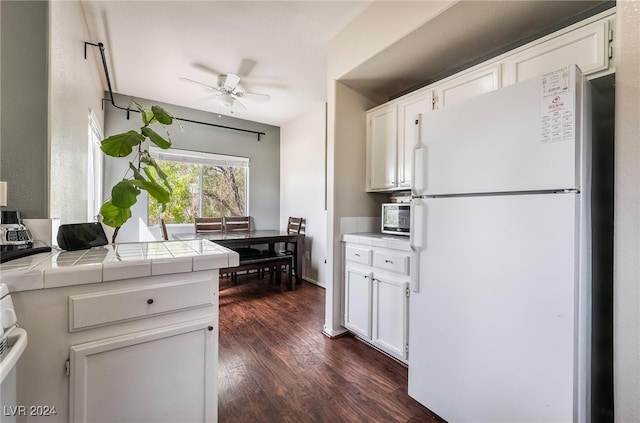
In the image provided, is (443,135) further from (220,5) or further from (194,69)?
(194,69)

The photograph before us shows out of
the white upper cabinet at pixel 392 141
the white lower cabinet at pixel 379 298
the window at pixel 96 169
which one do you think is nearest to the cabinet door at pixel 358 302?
the white lower cabinet at pixel 379 298

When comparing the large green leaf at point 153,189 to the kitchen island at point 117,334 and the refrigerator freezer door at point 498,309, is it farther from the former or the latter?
the refrigerator freezer door at point 498,309

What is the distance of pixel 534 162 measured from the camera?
111 centimetres

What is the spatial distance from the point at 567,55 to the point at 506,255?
3.89 ft

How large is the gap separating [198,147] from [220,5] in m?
2.56

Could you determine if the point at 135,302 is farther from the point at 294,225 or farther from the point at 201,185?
the point at 201,185

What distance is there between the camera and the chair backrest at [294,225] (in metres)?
4.14

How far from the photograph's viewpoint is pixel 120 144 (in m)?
1.24

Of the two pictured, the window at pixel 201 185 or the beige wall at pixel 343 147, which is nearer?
the beige wall at pixel 343 147

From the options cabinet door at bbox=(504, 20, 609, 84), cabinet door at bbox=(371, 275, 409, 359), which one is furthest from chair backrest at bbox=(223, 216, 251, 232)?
cabinet door at bbox=(504, 20, 609, 84)

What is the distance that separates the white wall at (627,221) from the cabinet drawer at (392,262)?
1.04m

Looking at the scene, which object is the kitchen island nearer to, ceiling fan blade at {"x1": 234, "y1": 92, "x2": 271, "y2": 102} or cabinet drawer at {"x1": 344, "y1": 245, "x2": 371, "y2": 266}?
cabinet drawer at {"x1": 344, "y1": 245, "x2": 371, "y2": 266}

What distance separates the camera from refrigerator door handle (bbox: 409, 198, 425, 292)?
1517mm

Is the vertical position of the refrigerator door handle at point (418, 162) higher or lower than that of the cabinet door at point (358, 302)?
higher
